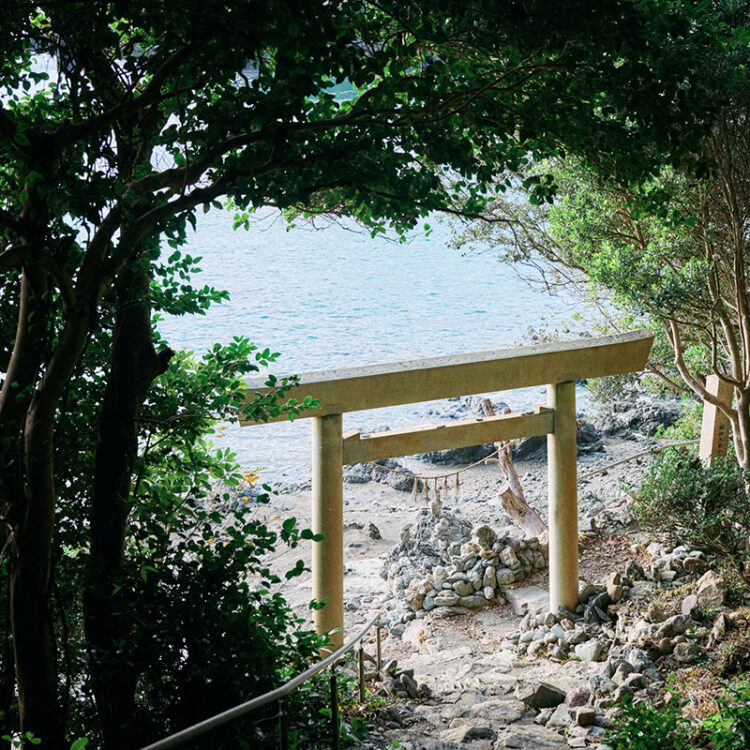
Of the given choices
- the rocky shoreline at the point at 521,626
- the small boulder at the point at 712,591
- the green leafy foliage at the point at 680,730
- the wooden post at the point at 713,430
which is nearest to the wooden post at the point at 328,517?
the rocky shoreline at the point at 521,626

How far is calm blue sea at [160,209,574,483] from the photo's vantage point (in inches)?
756

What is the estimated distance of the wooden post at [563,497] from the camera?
6273 millimetres

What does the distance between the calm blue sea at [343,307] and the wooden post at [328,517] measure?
1062 centimetres

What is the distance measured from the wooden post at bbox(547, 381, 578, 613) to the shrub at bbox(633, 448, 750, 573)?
0.74 m

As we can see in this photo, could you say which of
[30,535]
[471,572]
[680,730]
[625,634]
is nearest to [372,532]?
[471,572]

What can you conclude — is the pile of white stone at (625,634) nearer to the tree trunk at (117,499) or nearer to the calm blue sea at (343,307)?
the tree trunk at (117,499)

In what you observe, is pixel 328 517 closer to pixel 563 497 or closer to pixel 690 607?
pixel 563 497

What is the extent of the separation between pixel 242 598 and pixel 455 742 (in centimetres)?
172

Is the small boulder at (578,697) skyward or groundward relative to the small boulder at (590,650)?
groundward

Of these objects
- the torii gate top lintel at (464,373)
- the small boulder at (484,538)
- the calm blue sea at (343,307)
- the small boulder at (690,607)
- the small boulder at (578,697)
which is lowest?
the small boulder at (578,697)

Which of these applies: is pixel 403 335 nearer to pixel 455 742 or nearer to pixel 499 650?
pixel 499 650

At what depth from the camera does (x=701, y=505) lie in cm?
645

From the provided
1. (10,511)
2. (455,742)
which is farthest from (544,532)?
(10,511)

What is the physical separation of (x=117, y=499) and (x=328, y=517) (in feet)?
7.70
